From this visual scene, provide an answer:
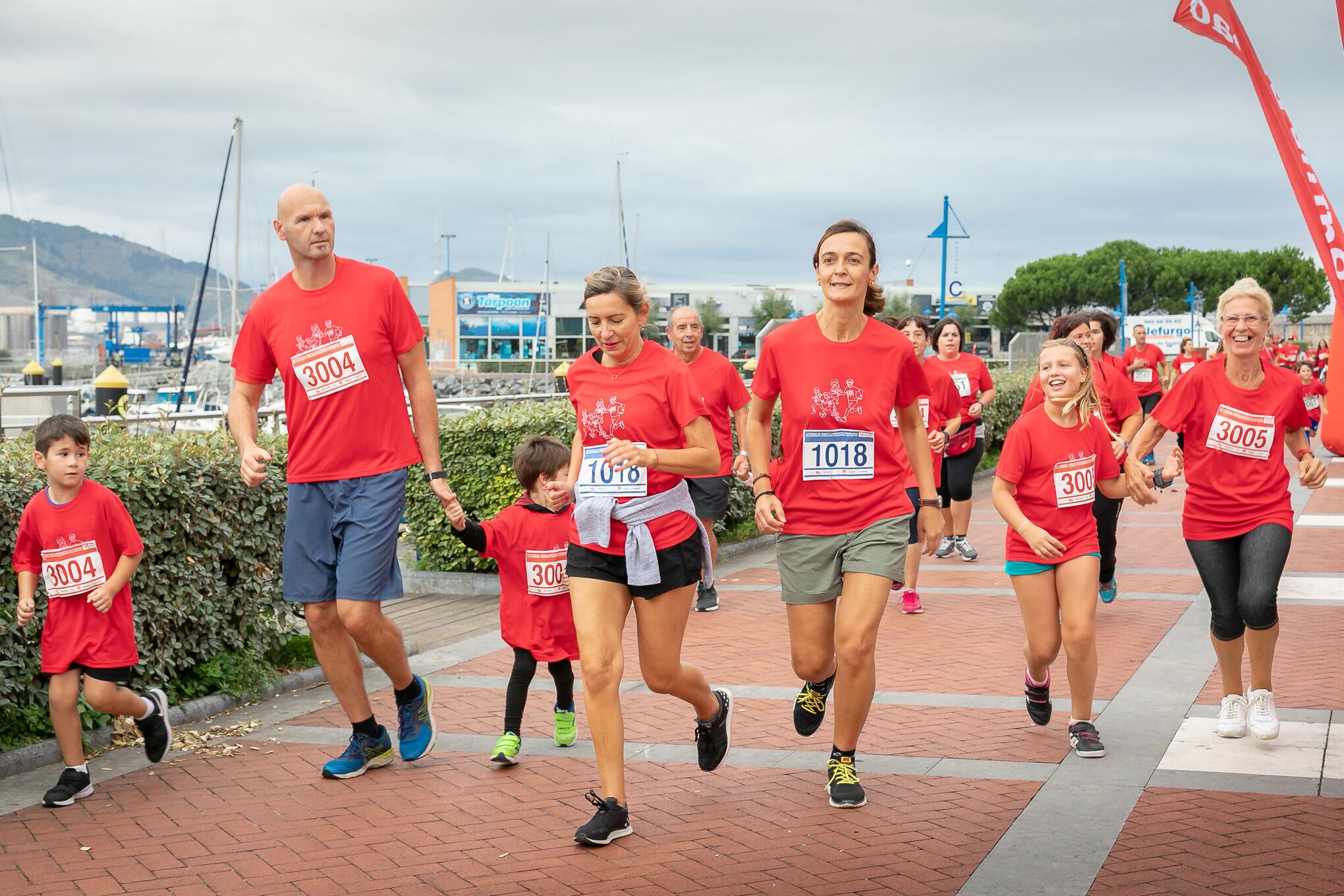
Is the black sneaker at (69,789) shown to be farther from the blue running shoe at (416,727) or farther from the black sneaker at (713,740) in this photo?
the black sneaker at (713,740)

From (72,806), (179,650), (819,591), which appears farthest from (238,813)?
(819,591)

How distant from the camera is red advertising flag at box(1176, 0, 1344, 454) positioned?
311 cm

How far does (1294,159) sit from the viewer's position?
10.5 ft

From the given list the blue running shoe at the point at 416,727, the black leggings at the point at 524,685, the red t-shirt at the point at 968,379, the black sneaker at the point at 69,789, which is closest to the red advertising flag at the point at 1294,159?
the black leggings at the point at 524,685

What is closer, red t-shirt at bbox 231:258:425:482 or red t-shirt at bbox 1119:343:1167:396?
red t-shirt at bbox 231:258:425:482

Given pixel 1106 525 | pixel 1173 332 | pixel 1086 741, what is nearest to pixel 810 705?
pixel 1086 741

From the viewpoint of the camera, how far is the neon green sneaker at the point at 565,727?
601 cm

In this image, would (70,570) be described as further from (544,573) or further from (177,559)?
(544,573)

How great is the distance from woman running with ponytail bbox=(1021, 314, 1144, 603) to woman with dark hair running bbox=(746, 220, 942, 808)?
2726mm

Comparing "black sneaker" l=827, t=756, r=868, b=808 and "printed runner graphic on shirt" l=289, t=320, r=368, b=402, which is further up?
"printed runner graphic on shirt" l=289, t=320, r=368, b=402

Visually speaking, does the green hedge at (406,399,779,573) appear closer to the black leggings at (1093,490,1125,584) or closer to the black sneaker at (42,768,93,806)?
the black leggings at (1093,490,1125,584)

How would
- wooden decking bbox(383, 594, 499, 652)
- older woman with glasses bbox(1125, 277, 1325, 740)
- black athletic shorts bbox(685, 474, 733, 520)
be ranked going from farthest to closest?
1. black athletic shorts bbox(685, 474, 733, 520)
2. wooden decking bbox(383, 594, 499, 652)
3. older woman with glasses bbox(1125, 277, 1325, 740)

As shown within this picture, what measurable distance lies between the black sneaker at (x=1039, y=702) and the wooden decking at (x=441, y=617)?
3863mm

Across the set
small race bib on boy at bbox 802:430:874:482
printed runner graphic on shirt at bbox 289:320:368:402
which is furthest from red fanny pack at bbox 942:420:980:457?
printed runner graphic on shirt at bbox 289:320:368:402
